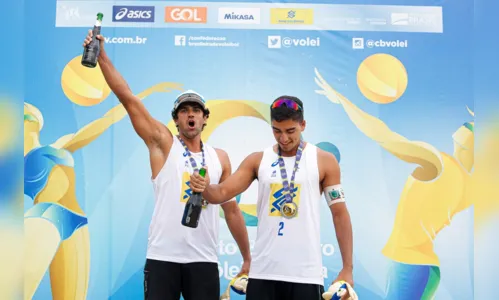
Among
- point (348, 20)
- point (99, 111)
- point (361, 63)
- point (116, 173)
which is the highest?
point (348, 20)

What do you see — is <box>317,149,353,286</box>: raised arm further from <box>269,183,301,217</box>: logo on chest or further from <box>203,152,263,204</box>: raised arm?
<box>203,152,263,204</box>: raised arm

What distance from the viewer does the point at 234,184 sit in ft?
11.3

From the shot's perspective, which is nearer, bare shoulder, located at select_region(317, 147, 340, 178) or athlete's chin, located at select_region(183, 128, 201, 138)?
bare shoulder, located at select_region(317, 147, 340, 178)

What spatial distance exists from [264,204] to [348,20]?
2.40 metres

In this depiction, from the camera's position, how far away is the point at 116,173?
510cm

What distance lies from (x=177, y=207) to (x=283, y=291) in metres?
0.81

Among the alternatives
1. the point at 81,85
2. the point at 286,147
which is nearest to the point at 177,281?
the point at 286,147

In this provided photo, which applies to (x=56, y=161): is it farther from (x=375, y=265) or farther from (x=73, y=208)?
(x=375, y=265)

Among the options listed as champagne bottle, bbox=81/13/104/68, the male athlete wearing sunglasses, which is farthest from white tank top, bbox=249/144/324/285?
champagne bottle, bbox=81/13/104/68

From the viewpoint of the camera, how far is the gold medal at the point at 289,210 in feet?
10.8

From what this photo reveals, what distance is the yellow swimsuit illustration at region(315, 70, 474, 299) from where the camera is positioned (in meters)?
5.14

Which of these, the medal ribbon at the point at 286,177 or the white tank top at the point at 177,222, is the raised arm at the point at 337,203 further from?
the white tank top at the point at 177,222

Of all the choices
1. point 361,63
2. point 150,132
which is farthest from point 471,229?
point 150,132

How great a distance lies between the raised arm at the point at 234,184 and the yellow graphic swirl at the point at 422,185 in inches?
74.3
